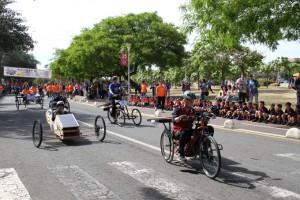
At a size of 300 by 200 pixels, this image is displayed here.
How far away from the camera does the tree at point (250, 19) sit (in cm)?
1357

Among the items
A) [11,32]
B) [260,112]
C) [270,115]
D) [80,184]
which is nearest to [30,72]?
A: [11,32]

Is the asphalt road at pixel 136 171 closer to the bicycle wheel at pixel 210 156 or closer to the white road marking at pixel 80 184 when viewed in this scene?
the white road marking at pixel 80 184

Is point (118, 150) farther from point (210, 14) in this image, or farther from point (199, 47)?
point (199, 47)

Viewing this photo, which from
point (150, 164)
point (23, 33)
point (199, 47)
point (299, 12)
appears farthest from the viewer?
point (199, 47)

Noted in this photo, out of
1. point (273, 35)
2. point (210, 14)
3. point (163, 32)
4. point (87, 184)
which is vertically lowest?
point (87, 184)

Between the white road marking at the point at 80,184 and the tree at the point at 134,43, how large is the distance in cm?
3263

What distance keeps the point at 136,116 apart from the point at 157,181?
26.3ft

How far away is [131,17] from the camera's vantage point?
4375 centimetres

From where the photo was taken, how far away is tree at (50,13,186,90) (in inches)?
1581

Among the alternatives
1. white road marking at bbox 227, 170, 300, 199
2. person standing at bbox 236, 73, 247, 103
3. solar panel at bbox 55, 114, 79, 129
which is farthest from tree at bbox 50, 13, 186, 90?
white road marking at bbox 227, 170, 300, 199

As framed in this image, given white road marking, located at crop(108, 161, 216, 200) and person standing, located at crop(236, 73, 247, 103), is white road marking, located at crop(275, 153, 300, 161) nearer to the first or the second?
white road marking, located at crop(108, 161, 216, 200)

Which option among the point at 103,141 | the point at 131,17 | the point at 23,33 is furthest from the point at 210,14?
the point at 131,17

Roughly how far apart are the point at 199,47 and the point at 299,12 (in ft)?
137

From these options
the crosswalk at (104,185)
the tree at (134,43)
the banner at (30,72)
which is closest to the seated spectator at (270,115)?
the crosswalk at (104,185)
